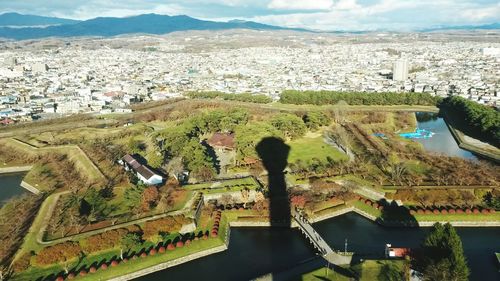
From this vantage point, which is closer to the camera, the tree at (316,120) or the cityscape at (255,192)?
the cityscape at (255,192)

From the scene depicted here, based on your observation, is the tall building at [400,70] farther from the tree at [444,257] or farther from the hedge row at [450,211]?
the tree at [444,257]

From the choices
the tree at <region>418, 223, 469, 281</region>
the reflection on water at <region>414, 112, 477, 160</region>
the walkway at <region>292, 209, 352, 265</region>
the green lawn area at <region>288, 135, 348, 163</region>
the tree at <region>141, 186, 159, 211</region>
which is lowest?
the reflection on water at <region>414, 112, 477, 160</region>

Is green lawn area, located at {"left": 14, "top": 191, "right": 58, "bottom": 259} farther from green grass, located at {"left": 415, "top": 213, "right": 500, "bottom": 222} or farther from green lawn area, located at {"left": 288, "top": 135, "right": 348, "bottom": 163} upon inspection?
green grass, located at {"left": 415, "top": 213, "right": 500, "bottom": 222}

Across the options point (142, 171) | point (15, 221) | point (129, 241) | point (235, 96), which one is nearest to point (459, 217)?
point (129, 241)

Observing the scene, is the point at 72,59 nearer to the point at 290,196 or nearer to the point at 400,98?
the point at 400,98

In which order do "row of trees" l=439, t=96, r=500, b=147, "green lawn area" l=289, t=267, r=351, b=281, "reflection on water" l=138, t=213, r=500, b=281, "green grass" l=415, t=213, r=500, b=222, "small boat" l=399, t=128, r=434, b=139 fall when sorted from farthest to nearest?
"small boat" l=399, t=128, r=434, b=139
"row of trees" l=439, t=96, r=500, b=147
"green grass" l=415, t=213, r=500, b=222
"reflection on water" l=138, t=213, r=500, b=281
"green lawn area" l=289, t=267, r=351, b=281

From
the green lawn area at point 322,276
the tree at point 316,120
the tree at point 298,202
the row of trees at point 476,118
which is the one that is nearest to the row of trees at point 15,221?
the green lawn area at point 322,276

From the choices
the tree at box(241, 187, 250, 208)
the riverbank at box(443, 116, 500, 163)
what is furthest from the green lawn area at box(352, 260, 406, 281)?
the riverbank at box(443, 116, 500, 163)
